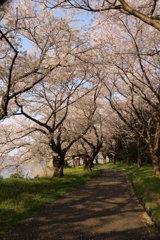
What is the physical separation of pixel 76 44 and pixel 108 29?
465 centimetres

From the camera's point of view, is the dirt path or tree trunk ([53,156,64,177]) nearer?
the dirt path

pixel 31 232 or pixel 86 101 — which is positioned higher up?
pixel 86 101

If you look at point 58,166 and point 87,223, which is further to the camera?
point 58,166

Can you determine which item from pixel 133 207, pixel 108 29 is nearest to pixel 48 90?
pixel 108 29

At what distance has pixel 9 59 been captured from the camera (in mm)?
12805

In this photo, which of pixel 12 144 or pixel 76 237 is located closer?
pixel 76 237

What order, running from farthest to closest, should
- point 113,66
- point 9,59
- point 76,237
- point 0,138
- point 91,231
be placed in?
point 0,138, point 113,66, point 9,59, point 91,231, point 76,237

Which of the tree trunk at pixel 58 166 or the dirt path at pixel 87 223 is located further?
the tree trunk at pixel 58 166

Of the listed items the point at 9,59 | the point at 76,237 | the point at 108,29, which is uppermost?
the point at 108,29

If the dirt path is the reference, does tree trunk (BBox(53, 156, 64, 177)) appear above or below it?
above

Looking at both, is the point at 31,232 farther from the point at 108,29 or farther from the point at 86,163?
the point at 86,163

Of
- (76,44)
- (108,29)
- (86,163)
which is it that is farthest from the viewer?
(86,163)

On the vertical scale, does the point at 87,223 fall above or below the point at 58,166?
below

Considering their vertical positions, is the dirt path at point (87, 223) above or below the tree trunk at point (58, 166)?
below
